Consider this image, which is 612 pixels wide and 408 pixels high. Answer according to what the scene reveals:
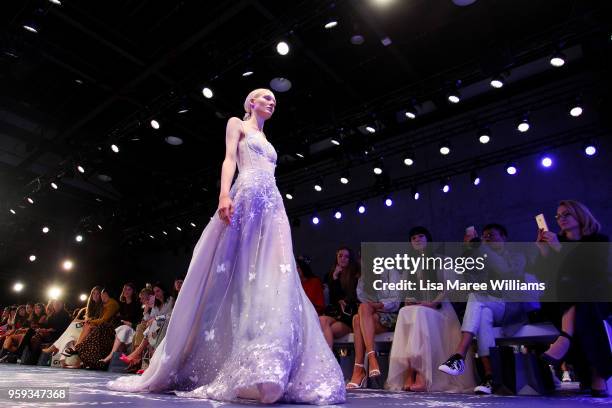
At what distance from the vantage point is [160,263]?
1150cm

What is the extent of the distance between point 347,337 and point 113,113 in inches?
243

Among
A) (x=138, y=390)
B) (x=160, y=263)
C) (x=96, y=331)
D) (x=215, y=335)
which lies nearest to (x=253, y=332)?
(x=215, y=335)

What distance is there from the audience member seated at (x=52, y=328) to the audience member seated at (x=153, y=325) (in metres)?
2.31

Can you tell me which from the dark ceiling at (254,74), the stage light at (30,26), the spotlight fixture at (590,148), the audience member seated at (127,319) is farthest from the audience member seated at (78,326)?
the spotlight fixture at (590,148)

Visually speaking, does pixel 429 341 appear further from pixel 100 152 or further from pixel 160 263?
pixel 160 263

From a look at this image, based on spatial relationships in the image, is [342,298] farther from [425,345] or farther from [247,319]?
[247,319]

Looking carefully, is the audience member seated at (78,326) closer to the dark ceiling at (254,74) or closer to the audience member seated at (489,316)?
the dark ceiling at (254,74)

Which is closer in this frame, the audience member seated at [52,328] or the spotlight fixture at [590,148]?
the spotlight fixture at [590,148]

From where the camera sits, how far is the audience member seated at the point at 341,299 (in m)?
3.87

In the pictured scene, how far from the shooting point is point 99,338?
5.98 metres

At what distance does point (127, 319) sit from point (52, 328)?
2064 mm

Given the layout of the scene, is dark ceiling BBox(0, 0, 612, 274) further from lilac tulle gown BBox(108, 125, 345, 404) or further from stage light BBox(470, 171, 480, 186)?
lilac tulle gown BBox(108, 125, 345, 404)

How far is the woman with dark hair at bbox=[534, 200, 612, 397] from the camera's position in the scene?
256cm

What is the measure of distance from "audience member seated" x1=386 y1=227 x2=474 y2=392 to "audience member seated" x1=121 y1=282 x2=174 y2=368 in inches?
100
